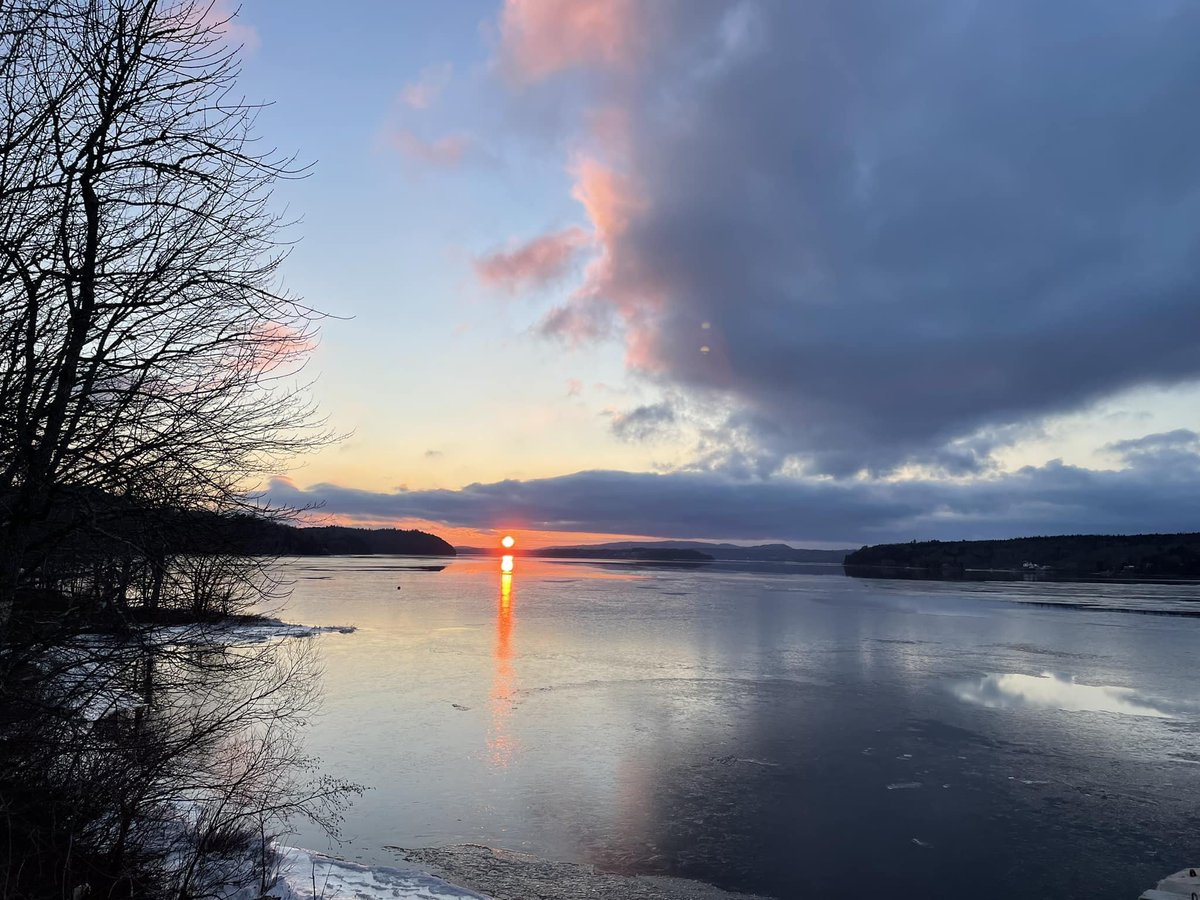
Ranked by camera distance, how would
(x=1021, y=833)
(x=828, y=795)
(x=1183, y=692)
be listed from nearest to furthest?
(x=1021, y=833)
(x=828, y=795)
(x=1183, y=692)

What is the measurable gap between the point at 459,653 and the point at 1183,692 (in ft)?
64.3

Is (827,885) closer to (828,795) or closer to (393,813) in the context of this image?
(828,795)

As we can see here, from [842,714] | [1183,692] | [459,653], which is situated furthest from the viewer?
[459,653]

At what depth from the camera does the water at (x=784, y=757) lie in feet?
28.7

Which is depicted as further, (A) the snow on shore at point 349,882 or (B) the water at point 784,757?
(B) the water at point 784,757

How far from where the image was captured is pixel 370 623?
98.8 ft

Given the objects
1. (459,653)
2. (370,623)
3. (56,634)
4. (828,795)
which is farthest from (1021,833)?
(370,623)

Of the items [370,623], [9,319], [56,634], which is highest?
[9,319]

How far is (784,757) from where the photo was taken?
12.5 metres

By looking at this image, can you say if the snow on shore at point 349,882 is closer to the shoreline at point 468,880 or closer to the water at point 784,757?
the shoreline at point 468,880

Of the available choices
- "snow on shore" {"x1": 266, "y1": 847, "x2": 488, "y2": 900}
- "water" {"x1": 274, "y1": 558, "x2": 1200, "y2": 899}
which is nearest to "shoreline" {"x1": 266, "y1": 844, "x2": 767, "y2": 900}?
"snow on shore" {"x1": 266, "y1": 847, "x2": 488, "y2": 900}

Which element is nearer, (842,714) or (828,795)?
(828,795)

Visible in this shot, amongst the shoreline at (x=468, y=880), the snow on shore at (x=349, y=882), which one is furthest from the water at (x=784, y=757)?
the snow on shore at (x=349, y=882)

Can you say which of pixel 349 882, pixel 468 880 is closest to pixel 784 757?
pixel 468 880
